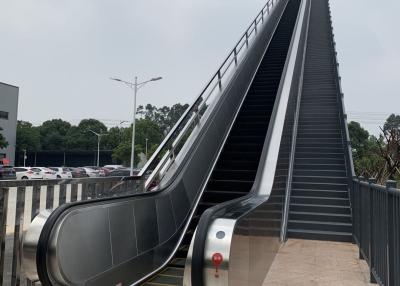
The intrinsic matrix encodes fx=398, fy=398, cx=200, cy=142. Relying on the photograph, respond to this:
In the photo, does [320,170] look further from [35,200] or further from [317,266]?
[35,200]

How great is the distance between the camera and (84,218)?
3.92m

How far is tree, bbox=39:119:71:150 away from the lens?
318ft

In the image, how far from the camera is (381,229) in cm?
411

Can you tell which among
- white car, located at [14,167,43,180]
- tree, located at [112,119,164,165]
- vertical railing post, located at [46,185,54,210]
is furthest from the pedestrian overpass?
tree, located at [112,119,164,165]

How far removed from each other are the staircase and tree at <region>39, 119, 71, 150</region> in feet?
298

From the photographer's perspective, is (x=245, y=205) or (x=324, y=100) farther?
(x=324, y=100)

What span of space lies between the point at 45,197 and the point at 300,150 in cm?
708

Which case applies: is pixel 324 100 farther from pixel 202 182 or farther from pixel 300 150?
pixel 202 182

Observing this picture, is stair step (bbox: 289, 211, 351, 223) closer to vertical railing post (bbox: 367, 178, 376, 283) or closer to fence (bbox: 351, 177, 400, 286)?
fence (bbox: 351, 177, 400, 286)

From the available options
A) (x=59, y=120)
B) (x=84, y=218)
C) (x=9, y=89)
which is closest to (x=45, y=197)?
(x=84, y=218)

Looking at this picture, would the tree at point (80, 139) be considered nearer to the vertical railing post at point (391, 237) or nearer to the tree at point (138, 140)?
the tree at point (138, 140)

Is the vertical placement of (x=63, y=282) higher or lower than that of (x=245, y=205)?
lower

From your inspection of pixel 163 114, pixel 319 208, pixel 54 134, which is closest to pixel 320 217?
pixel 319 208

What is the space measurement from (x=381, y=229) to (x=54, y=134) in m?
100
